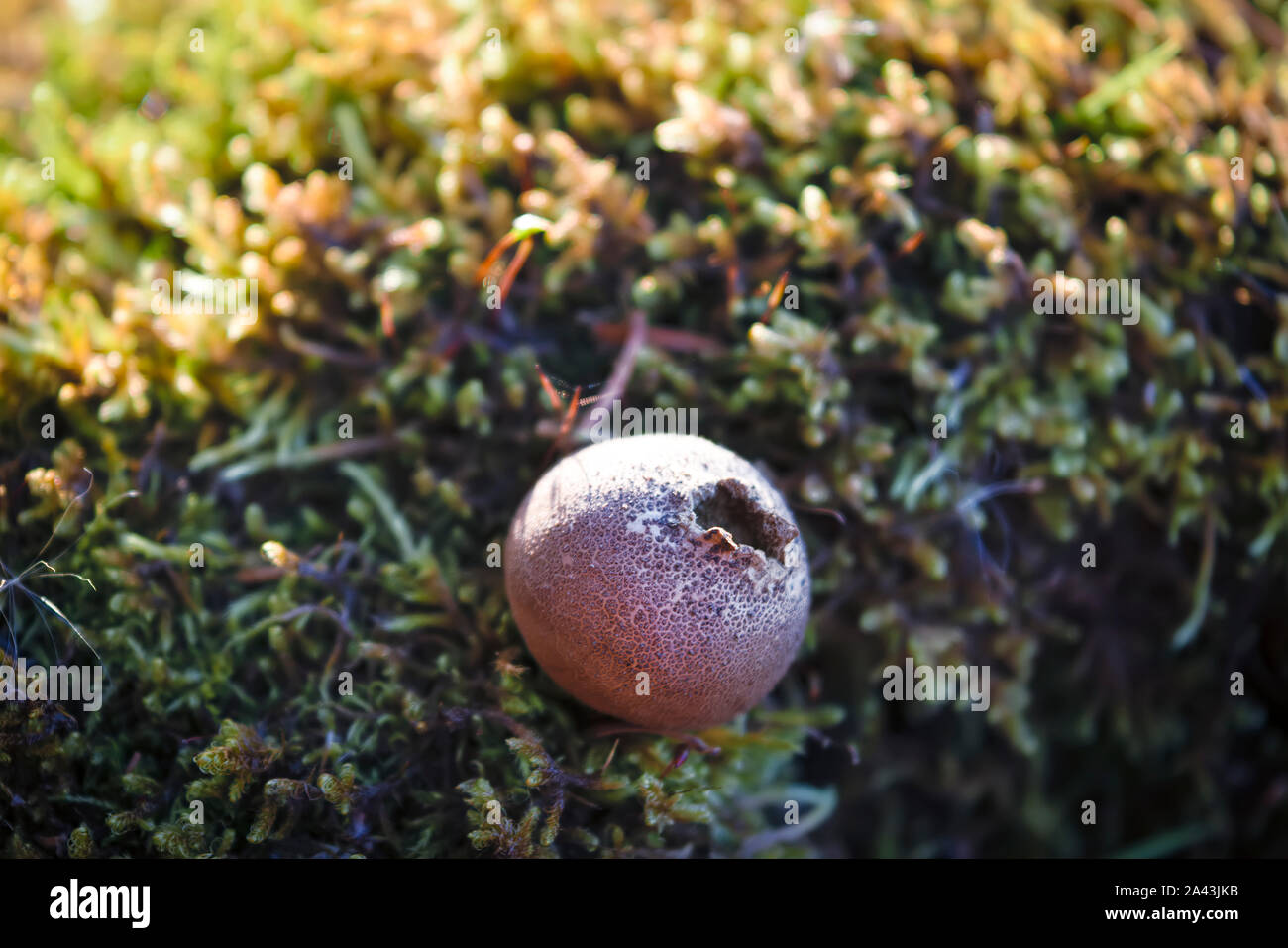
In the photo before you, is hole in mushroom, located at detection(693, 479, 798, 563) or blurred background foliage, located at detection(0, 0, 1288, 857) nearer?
hole in mushroom, located at detection(693, 479, 798, 563)

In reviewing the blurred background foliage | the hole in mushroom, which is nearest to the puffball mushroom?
the hole in mushroom

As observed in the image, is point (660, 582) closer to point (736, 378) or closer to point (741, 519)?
point (741, 519)

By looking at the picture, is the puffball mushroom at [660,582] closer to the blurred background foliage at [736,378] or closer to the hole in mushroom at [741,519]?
the hole in mushroom at [741,519]

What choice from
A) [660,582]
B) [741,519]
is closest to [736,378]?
[741,519]

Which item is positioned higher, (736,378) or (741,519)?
(736,378)

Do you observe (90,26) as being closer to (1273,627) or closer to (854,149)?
(854,149)

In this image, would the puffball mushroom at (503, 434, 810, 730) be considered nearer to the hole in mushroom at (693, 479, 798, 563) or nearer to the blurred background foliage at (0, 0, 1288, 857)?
the hole in mushroom at (693, 479, 798, 563)
